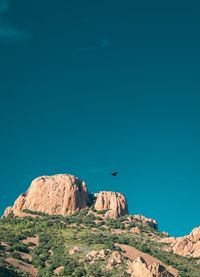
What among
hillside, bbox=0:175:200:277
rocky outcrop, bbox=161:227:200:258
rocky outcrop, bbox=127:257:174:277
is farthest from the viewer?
rocky outcrop, bbox=161:227:200:258

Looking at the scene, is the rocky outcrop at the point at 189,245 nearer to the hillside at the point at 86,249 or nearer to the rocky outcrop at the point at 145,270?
the hillside at the point at 86,249

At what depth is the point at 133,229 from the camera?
19712cm

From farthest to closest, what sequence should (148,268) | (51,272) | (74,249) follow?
(74,249) < (51,272) < (148,268)

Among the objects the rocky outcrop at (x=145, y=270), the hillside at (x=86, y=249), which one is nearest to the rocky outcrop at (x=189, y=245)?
the hillside at (x=86, y=249)

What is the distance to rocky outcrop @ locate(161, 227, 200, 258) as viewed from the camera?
17338 cm

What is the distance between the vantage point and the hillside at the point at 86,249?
144 m

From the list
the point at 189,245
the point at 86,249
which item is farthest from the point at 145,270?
the point at 189,245

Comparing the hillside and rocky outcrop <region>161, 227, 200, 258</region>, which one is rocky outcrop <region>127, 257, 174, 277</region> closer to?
the hillside

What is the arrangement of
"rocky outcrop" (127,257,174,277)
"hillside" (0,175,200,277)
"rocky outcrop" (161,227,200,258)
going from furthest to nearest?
"rocky outcrop" (161,227,200,258) < "hillside" (0,175,200,277) < "rocky outcrop" (127,257,174,277)

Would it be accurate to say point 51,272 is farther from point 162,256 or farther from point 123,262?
point 162,256

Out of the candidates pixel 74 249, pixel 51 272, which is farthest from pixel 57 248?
pixel 51 272

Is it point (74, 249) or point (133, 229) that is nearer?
point (74, 249)

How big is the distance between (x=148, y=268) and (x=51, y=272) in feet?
77.0

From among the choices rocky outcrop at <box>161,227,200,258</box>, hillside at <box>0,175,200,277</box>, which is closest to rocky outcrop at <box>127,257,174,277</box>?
hillside at <box>0,175,200,277</box>
